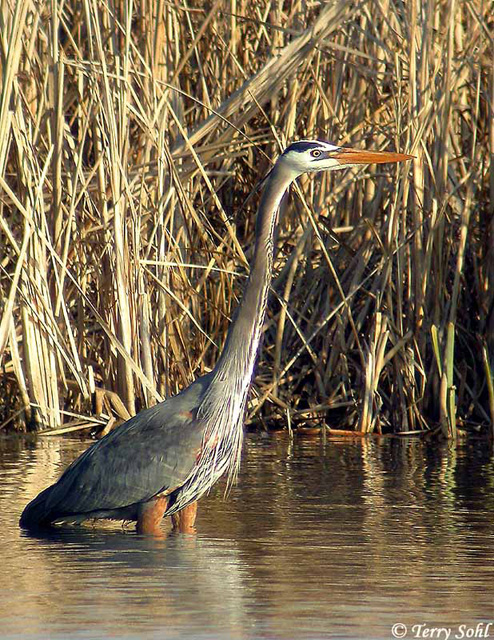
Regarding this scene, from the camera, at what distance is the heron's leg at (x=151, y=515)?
5.42 metres

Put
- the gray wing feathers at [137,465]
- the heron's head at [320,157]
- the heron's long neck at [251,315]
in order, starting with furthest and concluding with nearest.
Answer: the heron's head at [320,157] → the heron's long neck at [251,315] → the gray wing feathers at [137,465]

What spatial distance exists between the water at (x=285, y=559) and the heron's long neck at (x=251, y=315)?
2.12ft

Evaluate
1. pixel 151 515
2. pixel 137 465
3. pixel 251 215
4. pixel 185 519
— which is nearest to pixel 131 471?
pixel 137 465

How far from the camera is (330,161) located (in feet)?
19.3

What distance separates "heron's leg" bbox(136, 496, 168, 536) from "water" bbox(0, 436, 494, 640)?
0.24 feet

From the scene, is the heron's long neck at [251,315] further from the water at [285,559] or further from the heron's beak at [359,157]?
the water at [285,559]

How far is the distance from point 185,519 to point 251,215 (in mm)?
3250

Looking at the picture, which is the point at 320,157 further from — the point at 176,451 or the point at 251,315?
the point at 176,451

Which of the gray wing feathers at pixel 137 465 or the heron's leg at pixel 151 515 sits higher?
the gray wing feathers at pixel 137 465

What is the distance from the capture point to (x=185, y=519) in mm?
5523

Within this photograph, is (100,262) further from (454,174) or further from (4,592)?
(4,592)

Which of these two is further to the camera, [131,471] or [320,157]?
[320,157]

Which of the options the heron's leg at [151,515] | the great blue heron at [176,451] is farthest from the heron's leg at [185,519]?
the heron's leg at [151,515]

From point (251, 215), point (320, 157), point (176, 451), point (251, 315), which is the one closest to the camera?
point (176, 451)
